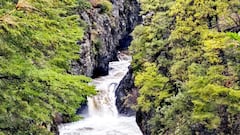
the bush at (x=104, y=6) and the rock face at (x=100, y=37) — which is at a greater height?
the bush at (x=104, y=6)

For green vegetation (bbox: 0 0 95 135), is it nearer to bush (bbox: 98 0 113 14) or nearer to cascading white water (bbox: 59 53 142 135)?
cascading white water (bbox: 59 53 142 135)

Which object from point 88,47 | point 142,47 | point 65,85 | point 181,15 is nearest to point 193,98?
point 181,15

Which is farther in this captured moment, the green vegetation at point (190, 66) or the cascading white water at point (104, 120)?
the cascading white water at point (104, 120)

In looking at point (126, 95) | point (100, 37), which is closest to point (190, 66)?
point (126, 95)

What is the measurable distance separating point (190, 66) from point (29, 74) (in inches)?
351

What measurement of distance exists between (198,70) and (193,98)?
1.65 m

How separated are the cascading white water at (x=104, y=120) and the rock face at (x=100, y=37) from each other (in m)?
1.55

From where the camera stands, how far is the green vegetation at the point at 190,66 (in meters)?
11.5

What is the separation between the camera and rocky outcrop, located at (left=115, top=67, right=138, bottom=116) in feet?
65.8

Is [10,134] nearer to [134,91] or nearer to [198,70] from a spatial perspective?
[198,70]

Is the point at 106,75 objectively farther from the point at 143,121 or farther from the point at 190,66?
the point at 190,66

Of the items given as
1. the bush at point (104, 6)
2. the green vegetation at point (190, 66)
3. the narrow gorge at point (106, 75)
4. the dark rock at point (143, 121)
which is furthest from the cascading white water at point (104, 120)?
the bush at point (104, 6)

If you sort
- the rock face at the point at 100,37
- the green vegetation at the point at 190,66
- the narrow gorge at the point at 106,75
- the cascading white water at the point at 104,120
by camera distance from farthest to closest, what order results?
1. the rock face at the point at 100,37
2. the narrow gorge at the point at 106,75
3. the cascading white water at the point at 104,120
4. the green vegetation at the point at 190,66

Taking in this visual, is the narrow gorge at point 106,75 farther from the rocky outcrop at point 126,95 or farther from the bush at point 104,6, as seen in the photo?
the bush at point 104,6
